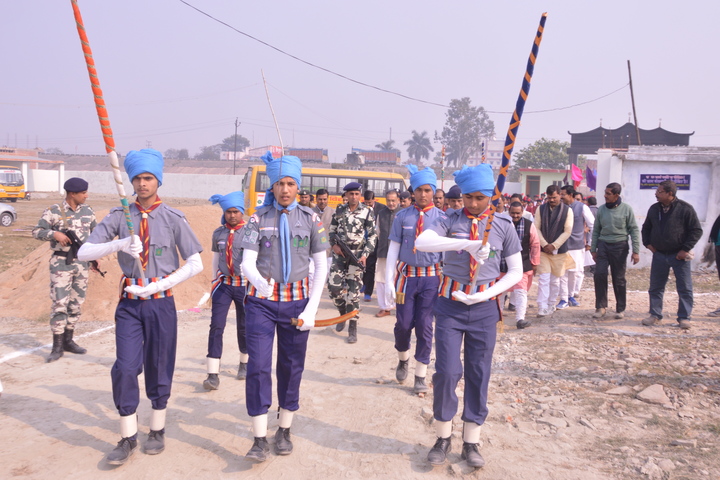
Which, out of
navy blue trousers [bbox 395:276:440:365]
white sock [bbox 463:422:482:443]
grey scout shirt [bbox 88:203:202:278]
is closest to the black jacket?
navy blue trousers [bbox 395:276:440:365]

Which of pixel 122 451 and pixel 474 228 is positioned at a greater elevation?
pixel 474 228

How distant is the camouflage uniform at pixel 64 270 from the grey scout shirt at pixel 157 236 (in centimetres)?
283

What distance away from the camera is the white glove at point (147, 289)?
4141 millimetres

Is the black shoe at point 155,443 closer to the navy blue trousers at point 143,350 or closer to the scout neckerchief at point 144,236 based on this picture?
the navy blue trousers at point 143,350

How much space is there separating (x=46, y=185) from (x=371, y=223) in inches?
2237

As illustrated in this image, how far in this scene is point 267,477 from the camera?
4039 millimetres

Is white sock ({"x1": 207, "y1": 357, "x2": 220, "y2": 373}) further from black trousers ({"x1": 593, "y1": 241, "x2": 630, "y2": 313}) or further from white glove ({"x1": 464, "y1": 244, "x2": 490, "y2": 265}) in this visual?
black trousers ({"x1": 593, "y1": 241, "x2": 630, "y2": 313})

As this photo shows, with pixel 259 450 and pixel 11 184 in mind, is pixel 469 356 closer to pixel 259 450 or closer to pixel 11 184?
pixel 259 450

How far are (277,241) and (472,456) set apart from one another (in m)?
2.14

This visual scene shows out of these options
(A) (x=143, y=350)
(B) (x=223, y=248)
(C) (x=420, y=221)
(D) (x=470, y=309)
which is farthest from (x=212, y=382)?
(D) (x=470, y=309)

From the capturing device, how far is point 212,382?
5.82 m

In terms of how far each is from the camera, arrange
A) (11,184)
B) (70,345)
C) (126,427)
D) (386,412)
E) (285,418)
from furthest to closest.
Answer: (11,184)
(70,345)
(386,412)
(285,418)
(126,427)

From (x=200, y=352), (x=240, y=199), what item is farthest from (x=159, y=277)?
(x=200, y=352)

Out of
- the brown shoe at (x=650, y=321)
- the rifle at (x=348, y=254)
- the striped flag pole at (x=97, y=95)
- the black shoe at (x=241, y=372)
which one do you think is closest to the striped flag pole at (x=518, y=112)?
the striped flag pole at (x=97, y=95)
